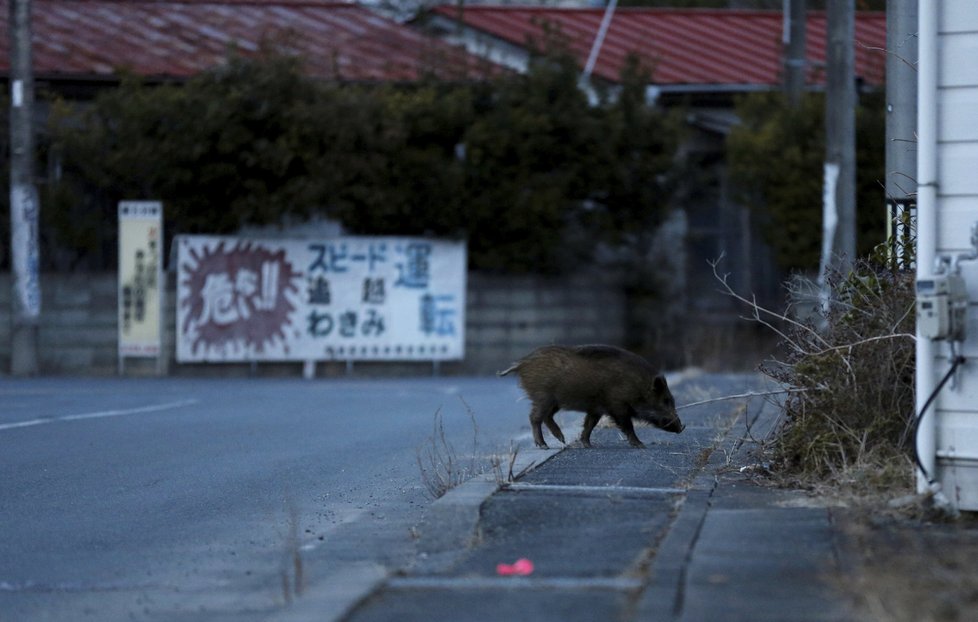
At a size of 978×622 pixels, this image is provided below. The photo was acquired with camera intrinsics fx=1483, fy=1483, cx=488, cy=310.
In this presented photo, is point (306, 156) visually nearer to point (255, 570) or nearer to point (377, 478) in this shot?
point (377, 478)

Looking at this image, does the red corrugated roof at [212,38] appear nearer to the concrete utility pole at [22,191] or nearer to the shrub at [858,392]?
the concrete utility pole at [22,191]

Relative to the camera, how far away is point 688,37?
29172 millimetres

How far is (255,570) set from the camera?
20.7ft

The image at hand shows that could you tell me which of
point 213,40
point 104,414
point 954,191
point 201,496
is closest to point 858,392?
point 954,191

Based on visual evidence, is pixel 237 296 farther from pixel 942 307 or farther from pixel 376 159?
pixel 942 307

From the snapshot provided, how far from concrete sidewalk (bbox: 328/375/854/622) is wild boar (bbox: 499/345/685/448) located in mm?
1341

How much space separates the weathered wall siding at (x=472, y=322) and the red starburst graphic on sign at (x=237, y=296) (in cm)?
41

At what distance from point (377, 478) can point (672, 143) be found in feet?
47.4

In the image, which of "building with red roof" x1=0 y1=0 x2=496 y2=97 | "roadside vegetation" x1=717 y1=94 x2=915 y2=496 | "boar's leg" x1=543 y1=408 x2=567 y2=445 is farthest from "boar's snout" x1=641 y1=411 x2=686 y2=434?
"building with red roof" x1=0 y1=0 x2=496 y2=97

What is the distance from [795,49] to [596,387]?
13.9 m

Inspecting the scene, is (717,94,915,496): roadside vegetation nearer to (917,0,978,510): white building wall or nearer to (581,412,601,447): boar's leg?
(917,0,978,510): white building wall

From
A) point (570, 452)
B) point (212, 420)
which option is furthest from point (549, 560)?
point (212, 420)

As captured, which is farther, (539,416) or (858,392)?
(539,416)

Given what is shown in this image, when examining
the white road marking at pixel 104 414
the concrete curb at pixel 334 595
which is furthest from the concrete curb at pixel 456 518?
the white road marking at pixel 104 414
